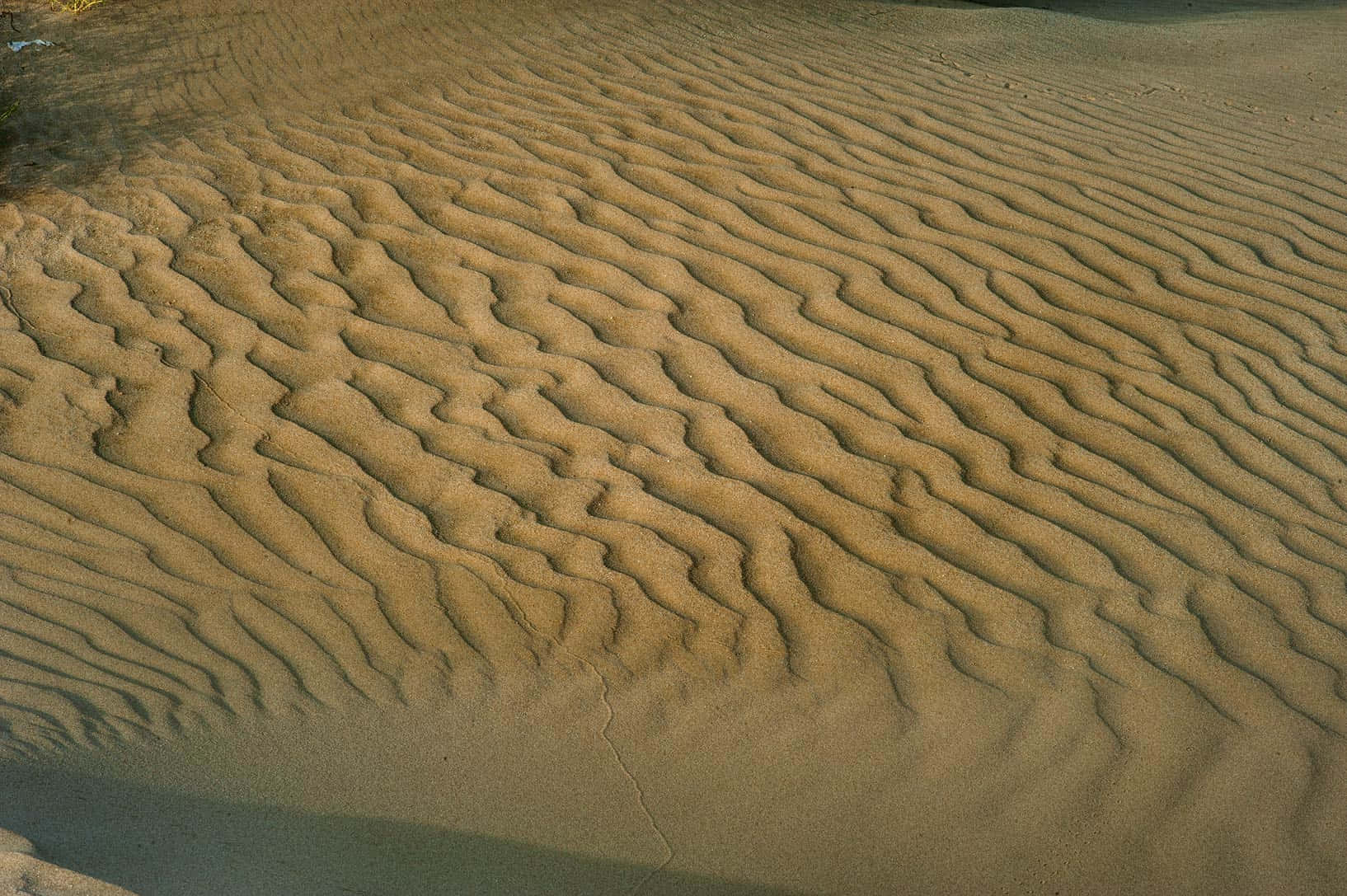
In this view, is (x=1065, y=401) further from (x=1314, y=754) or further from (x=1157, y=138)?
(x=1157, y=138)

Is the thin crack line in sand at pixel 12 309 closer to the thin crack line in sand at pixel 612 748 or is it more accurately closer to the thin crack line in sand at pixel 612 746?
the thin crack line in sand at pixel 612 746

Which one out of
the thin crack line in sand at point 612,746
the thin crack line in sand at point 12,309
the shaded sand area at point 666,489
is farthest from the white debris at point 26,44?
→ the thin crack line in sand at point 612,746

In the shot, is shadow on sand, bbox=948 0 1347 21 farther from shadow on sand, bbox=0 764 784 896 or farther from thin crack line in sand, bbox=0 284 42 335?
shadow on sand, bbox=0 764 784 896

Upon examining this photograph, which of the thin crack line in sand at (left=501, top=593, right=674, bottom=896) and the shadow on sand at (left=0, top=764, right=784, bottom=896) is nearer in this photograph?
the shadow on sand at (left=0, top=764, right=784, bottom=896)

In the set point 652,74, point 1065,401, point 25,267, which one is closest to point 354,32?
point 652,74

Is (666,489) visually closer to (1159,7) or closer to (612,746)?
(612,746)

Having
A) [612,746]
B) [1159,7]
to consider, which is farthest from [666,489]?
[1159,7]

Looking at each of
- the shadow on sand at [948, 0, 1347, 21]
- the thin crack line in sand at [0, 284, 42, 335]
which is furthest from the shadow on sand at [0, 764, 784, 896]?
the shadow on sand at [948, 0, 1347, 21]
